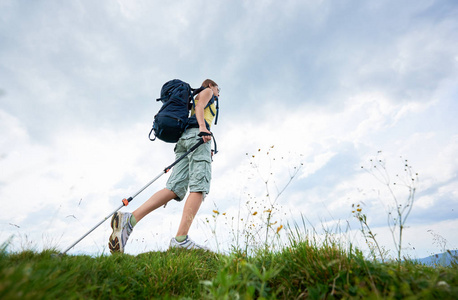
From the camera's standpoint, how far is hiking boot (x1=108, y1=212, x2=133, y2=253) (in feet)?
14.3

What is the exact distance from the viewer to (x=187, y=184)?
531 cm

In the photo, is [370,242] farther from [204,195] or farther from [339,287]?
[204,195]

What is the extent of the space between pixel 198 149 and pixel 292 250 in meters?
2.70

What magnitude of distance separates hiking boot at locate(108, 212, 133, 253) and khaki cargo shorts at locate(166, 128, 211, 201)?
3.12 ft

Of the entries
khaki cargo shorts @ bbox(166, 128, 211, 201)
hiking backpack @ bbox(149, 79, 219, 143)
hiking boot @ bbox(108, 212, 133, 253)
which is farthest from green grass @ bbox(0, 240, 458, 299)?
hiking backpack @ bbox(149, 79, 219, 143)

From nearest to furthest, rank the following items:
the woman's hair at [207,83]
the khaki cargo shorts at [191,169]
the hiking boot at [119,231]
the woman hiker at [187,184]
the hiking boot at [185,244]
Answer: the hiking boot at [119,231], the woman hiker at [187,184], the hiking boot at [185,244], the khaki cargo shorts at [191,169], the woman's hair at [207,83]

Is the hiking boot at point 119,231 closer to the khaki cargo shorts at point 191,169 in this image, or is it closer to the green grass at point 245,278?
the khaki cargo shorts at point 191,169

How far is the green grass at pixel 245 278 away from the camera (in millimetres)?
1813

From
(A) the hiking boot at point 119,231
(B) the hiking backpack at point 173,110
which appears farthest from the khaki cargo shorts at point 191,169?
(A) the hiking boot at point 119,231

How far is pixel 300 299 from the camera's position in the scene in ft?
7.32

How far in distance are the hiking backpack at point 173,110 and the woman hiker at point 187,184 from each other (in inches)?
5.7

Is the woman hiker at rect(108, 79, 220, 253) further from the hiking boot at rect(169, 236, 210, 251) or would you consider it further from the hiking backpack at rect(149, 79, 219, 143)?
the hiking backpack at rect(149, 79, 219, 143)

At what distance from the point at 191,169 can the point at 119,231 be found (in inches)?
61.5

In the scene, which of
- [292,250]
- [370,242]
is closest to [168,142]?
[292,250]
